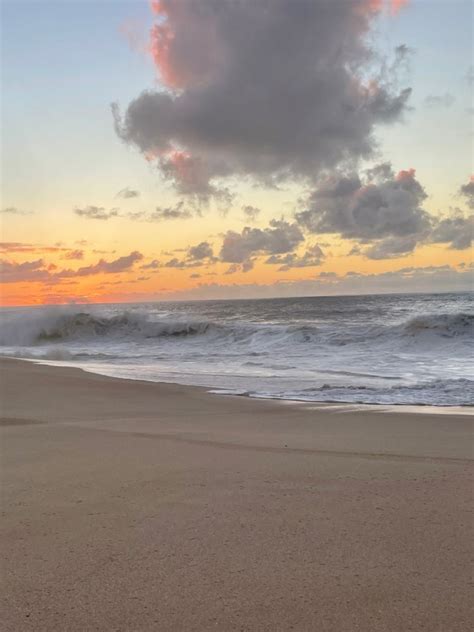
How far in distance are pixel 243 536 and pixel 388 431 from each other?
3299 mm

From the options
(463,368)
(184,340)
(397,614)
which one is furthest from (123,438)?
(184,340)

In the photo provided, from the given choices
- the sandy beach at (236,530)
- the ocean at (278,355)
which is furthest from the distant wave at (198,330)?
the sandy beach at (236,530)

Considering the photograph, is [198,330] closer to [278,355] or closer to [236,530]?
[278,355]

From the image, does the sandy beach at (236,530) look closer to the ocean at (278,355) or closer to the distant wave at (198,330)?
the ocean at (278,355)

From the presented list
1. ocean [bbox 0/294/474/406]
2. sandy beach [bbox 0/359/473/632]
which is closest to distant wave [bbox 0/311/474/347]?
ocean [bbox 0/294/474/406]

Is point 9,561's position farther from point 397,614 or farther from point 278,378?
point 278,378

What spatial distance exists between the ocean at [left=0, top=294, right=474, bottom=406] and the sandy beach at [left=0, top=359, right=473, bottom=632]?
4.09 metres

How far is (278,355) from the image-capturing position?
1767 cm

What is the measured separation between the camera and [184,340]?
86.2ft

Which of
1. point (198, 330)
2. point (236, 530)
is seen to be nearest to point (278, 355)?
point (198, 330)

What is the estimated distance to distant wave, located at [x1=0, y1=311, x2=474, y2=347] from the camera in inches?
894

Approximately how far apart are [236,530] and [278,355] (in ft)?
49.2

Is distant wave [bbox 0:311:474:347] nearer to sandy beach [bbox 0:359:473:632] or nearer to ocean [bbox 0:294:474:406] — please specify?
ocean [bbox 0:294:474:406]

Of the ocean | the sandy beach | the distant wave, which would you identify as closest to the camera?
the sandy beach
